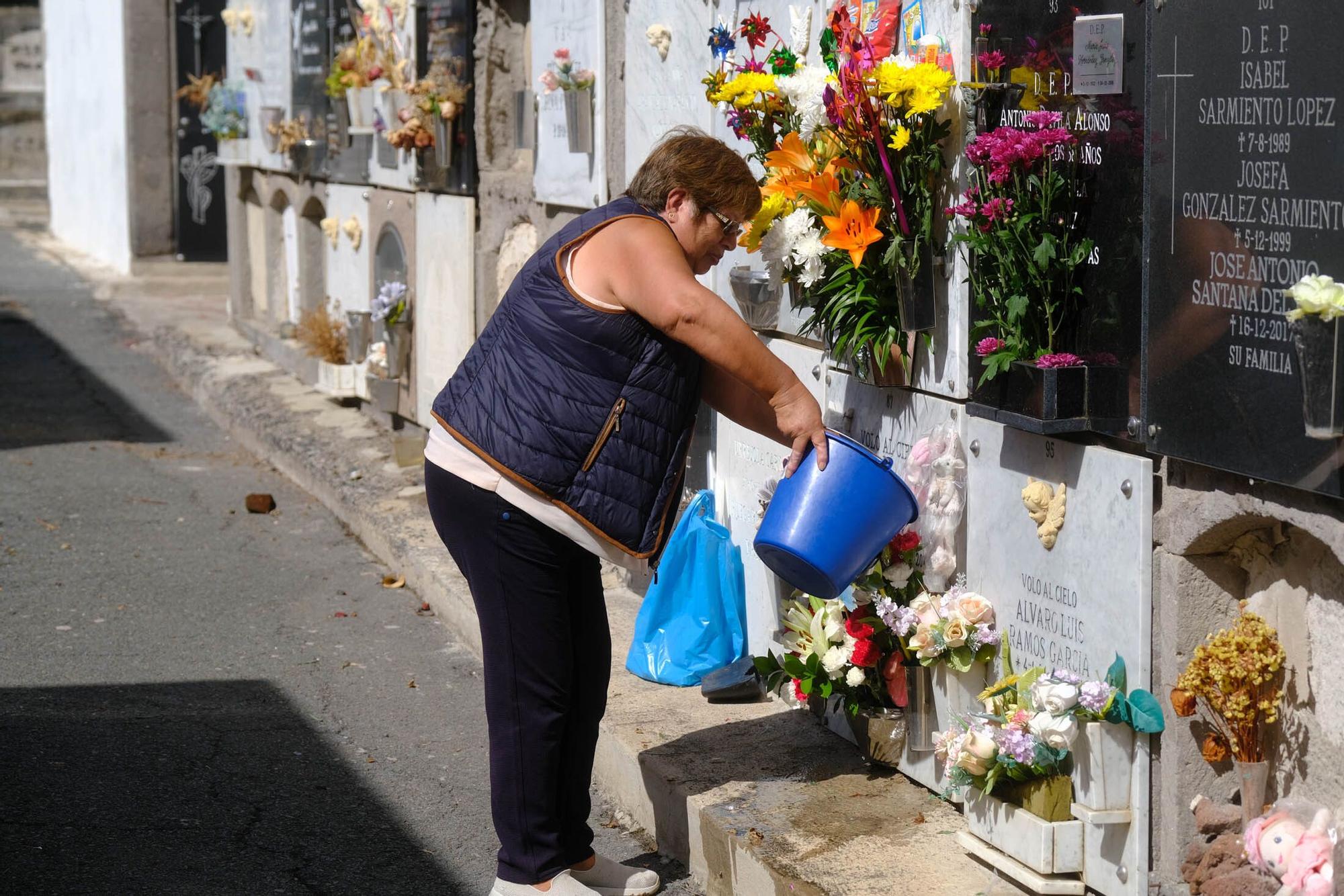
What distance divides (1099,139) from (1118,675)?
1.02 m

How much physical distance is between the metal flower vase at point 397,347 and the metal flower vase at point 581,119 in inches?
92.9

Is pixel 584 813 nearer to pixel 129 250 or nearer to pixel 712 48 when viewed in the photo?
pixel 712 48

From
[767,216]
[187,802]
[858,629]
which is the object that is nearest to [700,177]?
[767,216]

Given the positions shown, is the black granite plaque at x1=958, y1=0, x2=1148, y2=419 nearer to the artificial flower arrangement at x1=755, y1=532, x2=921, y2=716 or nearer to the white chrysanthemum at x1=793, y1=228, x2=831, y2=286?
the white chrysanthemum at x1=793, y1=228, x2=831, y2=286

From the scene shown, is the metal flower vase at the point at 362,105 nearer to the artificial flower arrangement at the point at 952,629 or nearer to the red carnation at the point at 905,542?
the red carnation at the point at 905,542

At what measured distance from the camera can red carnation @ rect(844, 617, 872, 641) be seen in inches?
143

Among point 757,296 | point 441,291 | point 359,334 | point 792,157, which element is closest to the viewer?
point 792,157

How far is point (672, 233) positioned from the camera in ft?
10.2

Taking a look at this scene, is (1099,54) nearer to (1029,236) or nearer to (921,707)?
(1029,236)

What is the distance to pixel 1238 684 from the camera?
2688 mm

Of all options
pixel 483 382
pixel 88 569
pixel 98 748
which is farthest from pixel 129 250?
pixel 483 382

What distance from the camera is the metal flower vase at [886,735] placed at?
3.70 meters

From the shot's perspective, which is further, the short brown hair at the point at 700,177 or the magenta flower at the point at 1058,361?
the short brown hair at the point at 700,177

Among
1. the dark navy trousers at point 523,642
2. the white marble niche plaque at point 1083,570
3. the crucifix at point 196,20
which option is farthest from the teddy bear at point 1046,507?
the crucifix at point 196,20
